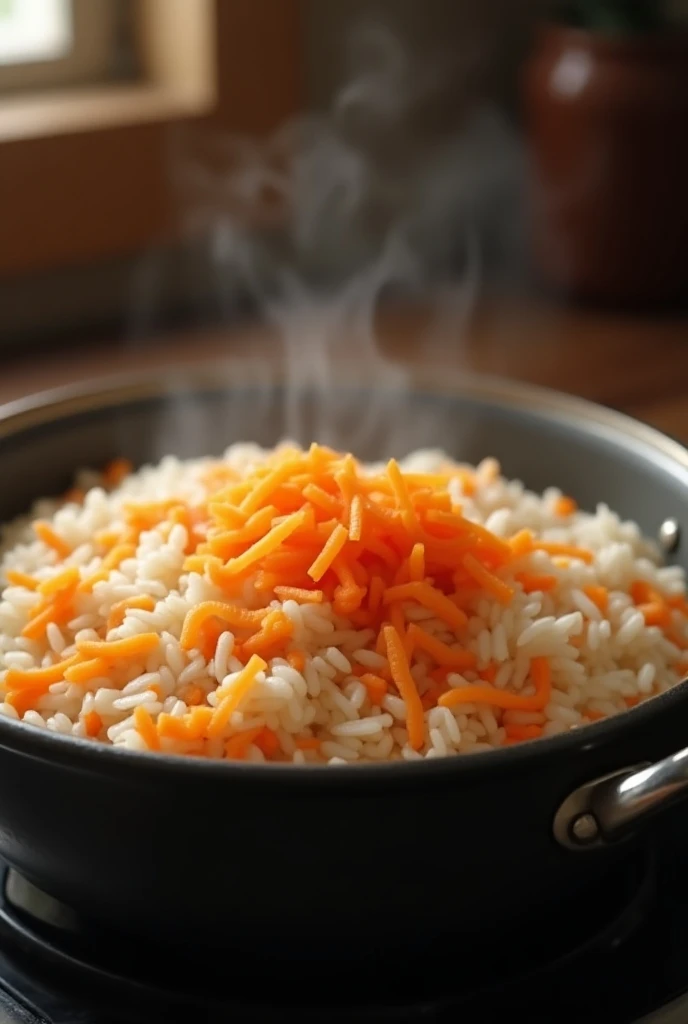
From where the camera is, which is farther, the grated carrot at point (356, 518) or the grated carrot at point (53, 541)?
the grated carrot at point (53, 541)

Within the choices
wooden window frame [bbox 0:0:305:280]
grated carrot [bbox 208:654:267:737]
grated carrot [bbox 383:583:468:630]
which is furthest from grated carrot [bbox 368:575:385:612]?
wooden window frame [bbox 0:0:305:280]

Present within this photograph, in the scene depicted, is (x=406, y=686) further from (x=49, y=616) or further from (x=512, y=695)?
(x=49, y=616)

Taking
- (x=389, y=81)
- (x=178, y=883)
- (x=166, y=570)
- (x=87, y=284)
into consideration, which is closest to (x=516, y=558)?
(x=166, y=570)

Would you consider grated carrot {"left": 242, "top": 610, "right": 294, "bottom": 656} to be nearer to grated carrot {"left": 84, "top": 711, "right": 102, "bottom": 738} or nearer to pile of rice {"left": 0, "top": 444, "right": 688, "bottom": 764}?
pile of rice {"left": 0, "top": 444, "right": 688, "bottom": 764}

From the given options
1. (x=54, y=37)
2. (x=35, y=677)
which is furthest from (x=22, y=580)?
(x=54, y=37)

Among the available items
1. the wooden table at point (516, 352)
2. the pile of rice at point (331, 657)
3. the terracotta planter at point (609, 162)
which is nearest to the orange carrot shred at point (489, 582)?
the pile of rice at point (331, 657)

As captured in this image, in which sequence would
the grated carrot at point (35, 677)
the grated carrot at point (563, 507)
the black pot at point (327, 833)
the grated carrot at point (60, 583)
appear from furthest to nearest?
1. the grated carrot at point (563, 507)
2. the grated carrot at point (60, 583)
3. the grated carrot at point (35, 677)
4. the black pot at point (327, 833)

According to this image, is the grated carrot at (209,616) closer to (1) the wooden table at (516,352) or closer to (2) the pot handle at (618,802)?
(2) the pot handle at (618,802)
